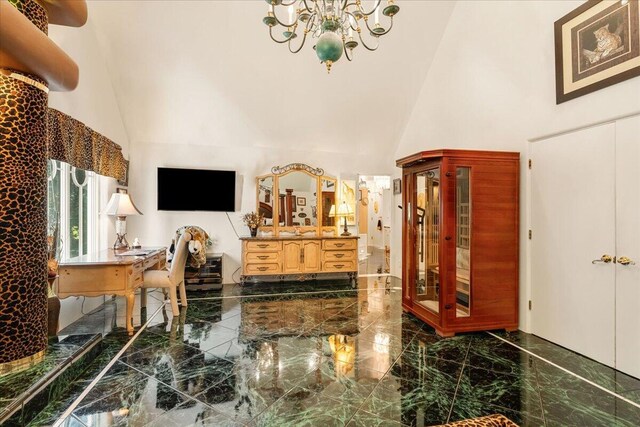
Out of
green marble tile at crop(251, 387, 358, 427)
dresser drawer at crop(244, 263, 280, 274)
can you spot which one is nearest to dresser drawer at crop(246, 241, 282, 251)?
dresser drawer at crop(244, 263, 280, 274)

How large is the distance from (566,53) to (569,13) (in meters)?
0.35

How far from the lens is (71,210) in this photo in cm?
375

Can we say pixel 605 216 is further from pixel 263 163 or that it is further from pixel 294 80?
pixel 263 163

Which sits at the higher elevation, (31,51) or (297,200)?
(31,51)

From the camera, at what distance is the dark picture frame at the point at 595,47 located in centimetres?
245

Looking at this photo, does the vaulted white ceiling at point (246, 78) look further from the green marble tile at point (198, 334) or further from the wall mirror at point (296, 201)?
the green marble tile at point (198, 334)

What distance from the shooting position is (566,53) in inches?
115

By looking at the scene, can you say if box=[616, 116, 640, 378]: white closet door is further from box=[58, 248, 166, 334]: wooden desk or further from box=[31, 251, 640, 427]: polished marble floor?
box=[58, 248, 166, 334]: wooden desk

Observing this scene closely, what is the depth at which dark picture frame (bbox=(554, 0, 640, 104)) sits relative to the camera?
2.45 m

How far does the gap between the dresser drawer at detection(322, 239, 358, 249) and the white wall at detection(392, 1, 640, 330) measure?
7.11ft

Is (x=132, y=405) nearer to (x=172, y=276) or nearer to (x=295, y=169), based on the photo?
(x=172, y=276)

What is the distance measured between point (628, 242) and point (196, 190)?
5581mm

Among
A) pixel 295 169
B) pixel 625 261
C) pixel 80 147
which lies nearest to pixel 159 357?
pixel 80 147

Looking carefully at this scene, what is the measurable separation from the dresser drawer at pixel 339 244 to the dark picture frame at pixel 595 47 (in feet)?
11.9
